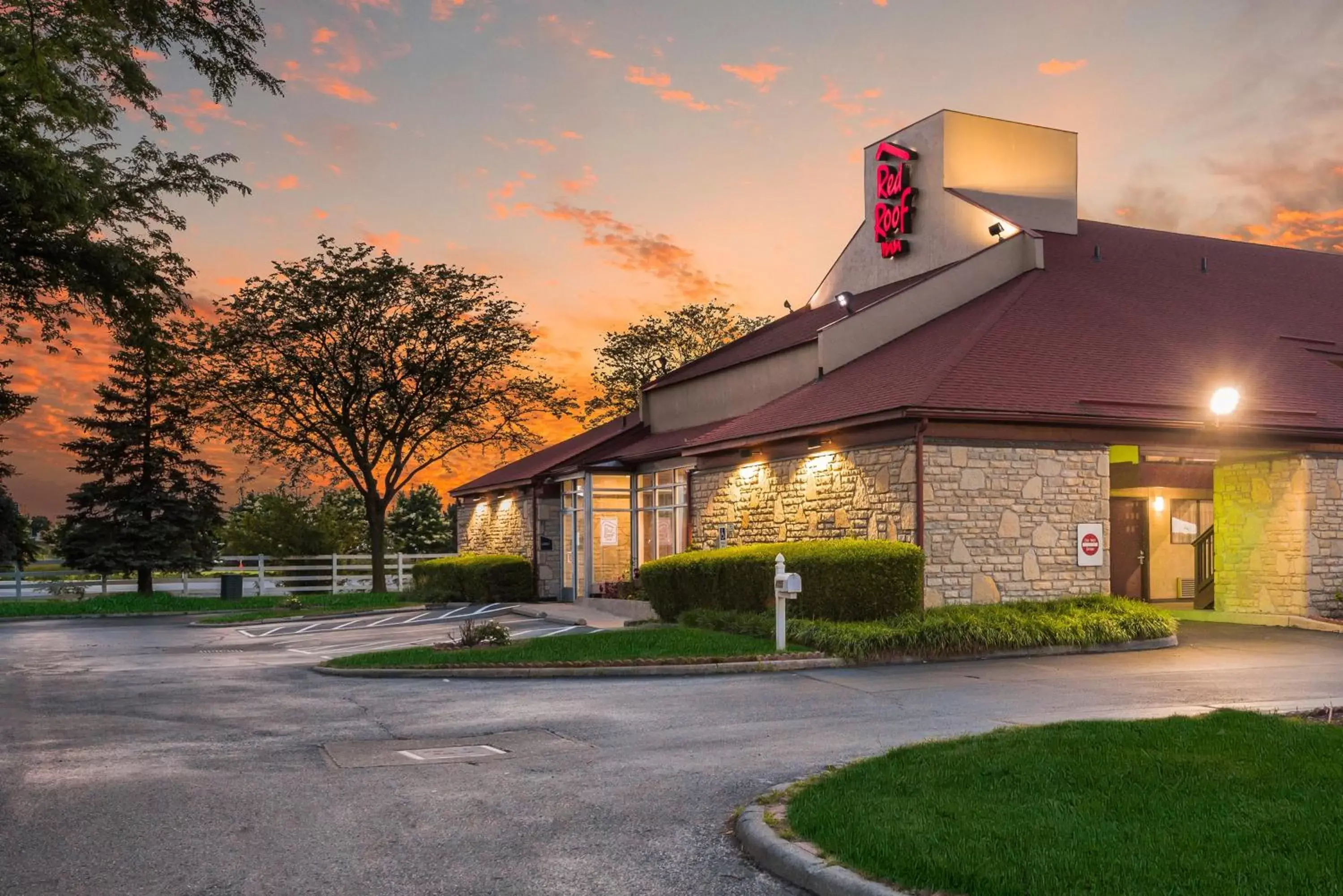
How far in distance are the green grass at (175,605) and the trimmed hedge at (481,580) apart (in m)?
1.51

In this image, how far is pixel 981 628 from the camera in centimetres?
1702

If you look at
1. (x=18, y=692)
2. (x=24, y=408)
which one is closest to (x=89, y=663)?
(x=18, y=692)

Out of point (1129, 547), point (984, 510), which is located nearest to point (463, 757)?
point (984, 510)

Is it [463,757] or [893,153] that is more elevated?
[893,153]

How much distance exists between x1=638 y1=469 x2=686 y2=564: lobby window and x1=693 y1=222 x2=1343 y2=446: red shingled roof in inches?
89.0

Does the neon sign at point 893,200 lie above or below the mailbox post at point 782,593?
above

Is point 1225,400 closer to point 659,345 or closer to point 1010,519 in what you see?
point 1010,519

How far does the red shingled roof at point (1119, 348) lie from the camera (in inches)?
784

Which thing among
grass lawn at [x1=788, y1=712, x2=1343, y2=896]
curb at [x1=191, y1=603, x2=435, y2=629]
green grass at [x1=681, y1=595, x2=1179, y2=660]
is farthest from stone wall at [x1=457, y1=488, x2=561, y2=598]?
grass lawn at [x1=788, y1=712, x2=1343, y2=896]

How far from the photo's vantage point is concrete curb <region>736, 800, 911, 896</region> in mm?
5434

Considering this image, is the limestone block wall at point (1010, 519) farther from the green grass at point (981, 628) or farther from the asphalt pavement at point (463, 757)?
the asphalt pavement at point (463, 757)

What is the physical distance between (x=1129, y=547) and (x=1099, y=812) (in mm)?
21264

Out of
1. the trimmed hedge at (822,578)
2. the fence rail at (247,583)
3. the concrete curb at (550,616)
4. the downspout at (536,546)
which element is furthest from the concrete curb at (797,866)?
the fence rail at (247,583)

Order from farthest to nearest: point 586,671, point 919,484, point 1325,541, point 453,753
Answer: point 1325,541
point 919,484
point 586,671
point 453,753
